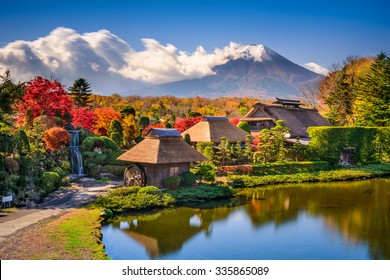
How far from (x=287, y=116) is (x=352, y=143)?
701cm

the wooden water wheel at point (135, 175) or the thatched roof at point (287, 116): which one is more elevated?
the thatched roof at point (287, 116)

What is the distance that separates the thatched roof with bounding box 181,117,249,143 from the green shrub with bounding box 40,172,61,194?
13.2 meters

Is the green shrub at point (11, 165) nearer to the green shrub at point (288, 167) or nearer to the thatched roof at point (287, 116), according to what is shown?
the green shrub at point (288, 167)

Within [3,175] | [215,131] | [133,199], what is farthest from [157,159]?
[215,131]

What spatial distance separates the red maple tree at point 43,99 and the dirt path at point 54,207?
228 inches

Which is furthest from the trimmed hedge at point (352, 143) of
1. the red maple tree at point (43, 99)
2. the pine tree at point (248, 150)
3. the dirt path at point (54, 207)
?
the red maple tree at point (43, 99)

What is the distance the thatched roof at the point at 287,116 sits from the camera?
3468cm

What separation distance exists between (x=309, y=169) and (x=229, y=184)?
26.6 ft

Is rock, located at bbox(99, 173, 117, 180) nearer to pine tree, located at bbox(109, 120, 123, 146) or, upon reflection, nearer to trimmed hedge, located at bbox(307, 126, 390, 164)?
pine tree, located at bbox(109, 120, 123, 146)

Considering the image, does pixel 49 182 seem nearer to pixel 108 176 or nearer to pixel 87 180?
pixel 87 180

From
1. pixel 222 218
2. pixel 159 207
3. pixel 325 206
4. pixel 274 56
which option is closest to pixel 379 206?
pixel 325 206

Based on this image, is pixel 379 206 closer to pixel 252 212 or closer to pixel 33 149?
pixel 252 212

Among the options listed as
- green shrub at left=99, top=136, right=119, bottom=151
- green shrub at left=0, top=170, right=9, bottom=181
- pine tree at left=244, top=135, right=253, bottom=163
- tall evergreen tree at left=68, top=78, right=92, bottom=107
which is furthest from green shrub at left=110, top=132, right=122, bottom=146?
tall evergreen tree at left=68, top=78, right=92, bottom=107

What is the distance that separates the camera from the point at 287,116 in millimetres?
35875
